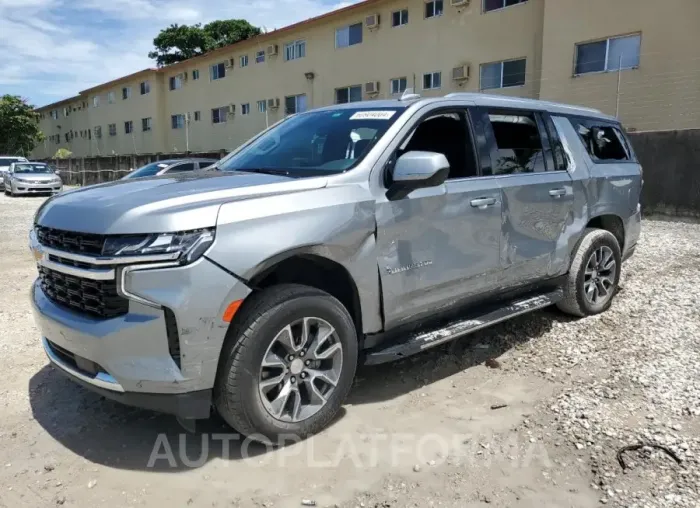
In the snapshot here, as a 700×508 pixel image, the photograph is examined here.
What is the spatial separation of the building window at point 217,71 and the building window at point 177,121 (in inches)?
181

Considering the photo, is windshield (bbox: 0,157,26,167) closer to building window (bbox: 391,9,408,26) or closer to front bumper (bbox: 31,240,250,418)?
building window (bbox: 391,9,408,26)

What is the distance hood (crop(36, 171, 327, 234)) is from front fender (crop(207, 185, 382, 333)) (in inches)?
3.2

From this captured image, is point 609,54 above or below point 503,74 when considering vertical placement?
above

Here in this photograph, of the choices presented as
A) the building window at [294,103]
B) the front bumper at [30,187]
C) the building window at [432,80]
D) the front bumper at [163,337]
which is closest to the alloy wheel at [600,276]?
the front bumper at [163,337]

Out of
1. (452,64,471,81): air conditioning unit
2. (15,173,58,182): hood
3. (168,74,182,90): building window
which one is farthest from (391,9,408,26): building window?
(168,74,182,90): building window

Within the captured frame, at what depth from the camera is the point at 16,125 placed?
49812 mm

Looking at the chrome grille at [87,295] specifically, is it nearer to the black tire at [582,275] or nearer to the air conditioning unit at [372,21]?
the black tire at [582,275]

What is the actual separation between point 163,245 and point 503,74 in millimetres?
17100

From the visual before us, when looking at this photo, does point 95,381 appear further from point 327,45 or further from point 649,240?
point 327,45

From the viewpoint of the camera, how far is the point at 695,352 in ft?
13.8

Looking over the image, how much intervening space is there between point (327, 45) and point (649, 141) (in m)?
16.5

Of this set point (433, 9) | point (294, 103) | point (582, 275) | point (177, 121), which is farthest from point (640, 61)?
point (177, 121)

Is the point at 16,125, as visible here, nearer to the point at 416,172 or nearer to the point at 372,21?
the point at 372,21

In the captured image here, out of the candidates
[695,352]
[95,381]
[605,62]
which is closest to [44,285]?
[95,381]
